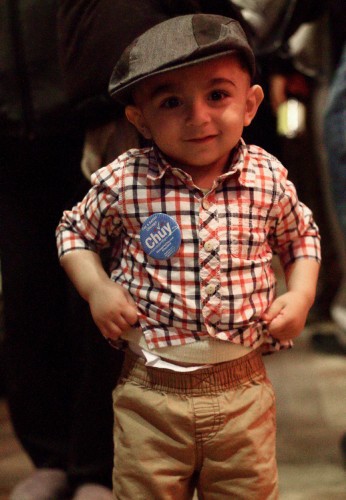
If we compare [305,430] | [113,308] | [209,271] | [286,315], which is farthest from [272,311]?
[305,430]

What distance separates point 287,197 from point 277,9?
23.7 inches

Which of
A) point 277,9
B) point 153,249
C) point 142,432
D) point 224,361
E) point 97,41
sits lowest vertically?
point 142,432

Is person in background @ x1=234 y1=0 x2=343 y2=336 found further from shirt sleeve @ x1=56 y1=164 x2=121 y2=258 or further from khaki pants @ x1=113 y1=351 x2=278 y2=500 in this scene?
khaki pants @ x1=113 y1=351 x2=278 y2=500

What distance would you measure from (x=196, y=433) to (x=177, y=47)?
54 cm

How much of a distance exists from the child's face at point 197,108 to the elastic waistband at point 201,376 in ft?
0.97

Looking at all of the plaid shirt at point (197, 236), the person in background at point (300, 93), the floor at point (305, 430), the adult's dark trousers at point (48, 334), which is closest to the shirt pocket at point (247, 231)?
the plaid shirt at point (197, 236)

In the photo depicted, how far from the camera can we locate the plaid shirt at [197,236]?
1.06 metres

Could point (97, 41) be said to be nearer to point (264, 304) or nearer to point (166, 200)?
point (166, 200)

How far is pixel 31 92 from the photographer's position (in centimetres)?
139

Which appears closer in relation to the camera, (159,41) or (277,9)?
(159,41)

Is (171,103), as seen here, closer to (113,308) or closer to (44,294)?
(113,308)

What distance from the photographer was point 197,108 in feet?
3.34

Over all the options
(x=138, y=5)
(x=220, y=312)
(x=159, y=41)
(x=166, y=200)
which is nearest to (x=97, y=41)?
(x=138, y=5)

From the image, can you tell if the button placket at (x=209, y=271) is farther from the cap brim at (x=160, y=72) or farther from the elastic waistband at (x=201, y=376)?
the cap brim at (x=160, y=72)
